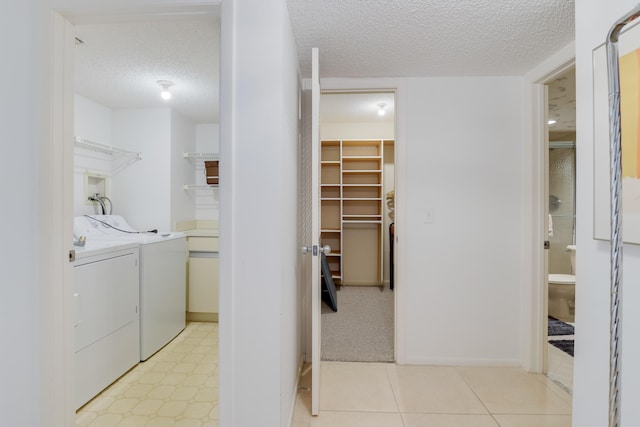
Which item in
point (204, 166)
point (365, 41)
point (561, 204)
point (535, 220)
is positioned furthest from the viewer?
point (561, 204)

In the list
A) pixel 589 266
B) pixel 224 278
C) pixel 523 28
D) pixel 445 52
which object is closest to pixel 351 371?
pixel 224 278

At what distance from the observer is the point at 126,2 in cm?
126

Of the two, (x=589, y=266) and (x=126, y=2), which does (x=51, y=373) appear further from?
(x=589, y=266)

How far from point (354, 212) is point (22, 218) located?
3.57m

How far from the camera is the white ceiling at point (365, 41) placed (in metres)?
1.51

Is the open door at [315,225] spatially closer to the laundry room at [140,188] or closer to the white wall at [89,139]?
the laundry room at [140,188]

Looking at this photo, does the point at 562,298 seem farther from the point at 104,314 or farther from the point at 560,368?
the point at 104,314

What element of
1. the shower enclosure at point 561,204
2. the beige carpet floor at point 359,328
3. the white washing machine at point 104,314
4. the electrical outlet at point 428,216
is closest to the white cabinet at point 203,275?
the white washing machine at point 104,314

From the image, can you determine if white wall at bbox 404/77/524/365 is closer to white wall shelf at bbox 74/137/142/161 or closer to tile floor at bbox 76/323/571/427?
tile floor at bbox 76/323/571/427

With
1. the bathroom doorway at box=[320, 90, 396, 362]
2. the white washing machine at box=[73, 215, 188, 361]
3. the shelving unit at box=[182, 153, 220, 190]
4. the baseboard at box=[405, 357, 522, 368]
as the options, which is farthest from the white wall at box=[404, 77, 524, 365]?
the shelving unit at box=[182, 153, 220, 190]

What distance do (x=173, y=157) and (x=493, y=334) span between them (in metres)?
3.31

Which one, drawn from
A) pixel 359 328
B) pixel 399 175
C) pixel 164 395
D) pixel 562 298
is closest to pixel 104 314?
pixel 164 395

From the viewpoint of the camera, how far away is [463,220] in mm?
2264

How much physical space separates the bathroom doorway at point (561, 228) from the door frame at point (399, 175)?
1.06 m
